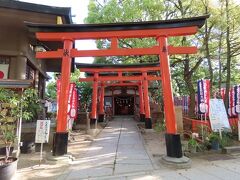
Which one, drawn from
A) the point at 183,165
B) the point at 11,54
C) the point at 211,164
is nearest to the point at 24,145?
the point at 11,54

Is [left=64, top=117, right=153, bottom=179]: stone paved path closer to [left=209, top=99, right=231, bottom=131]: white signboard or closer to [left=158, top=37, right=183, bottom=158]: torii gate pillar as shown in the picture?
[left=158, top=37, right=183, bottom=158]: torii gate pillar

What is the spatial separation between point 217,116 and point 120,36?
5555mm

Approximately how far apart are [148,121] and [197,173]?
933 centimetres

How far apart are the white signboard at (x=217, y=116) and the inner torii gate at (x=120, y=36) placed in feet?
11.1

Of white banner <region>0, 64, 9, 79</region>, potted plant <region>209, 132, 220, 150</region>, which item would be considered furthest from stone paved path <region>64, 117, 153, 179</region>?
white banner <region>0, 64, 9, 79</region>

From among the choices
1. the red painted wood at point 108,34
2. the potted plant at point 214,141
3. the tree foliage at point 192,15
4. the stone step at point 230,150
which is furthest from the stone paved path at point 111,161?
the tree foliage at point 192,15

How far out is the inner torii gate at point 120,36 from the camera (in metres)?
8.09

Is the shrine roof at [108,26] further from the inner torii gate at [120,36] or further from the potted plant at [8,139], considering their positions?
the potted plant at [8,139]

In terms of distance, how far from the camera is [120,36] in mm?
8602

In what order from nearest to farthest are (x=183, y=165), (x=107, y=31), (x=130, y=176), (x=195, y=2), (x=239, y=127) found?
1. (x=130, y=176)
2. (x=183, y=165)
3. (x=107, y=31)
4. (x=239, y=127)
5. (x=195, y=2)

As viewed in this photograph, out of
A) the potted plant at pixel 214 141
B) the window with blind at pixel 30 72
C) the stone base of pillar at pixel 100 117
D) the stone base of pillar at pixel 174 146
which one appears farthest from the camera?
the stone base of pillar at pixel 100 117

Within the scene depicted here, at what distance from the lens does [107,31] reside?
28.2 feet

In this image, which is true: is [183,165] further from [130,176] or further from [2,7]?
[2,7]

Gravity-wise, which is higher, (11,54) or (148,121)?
(11,54)
